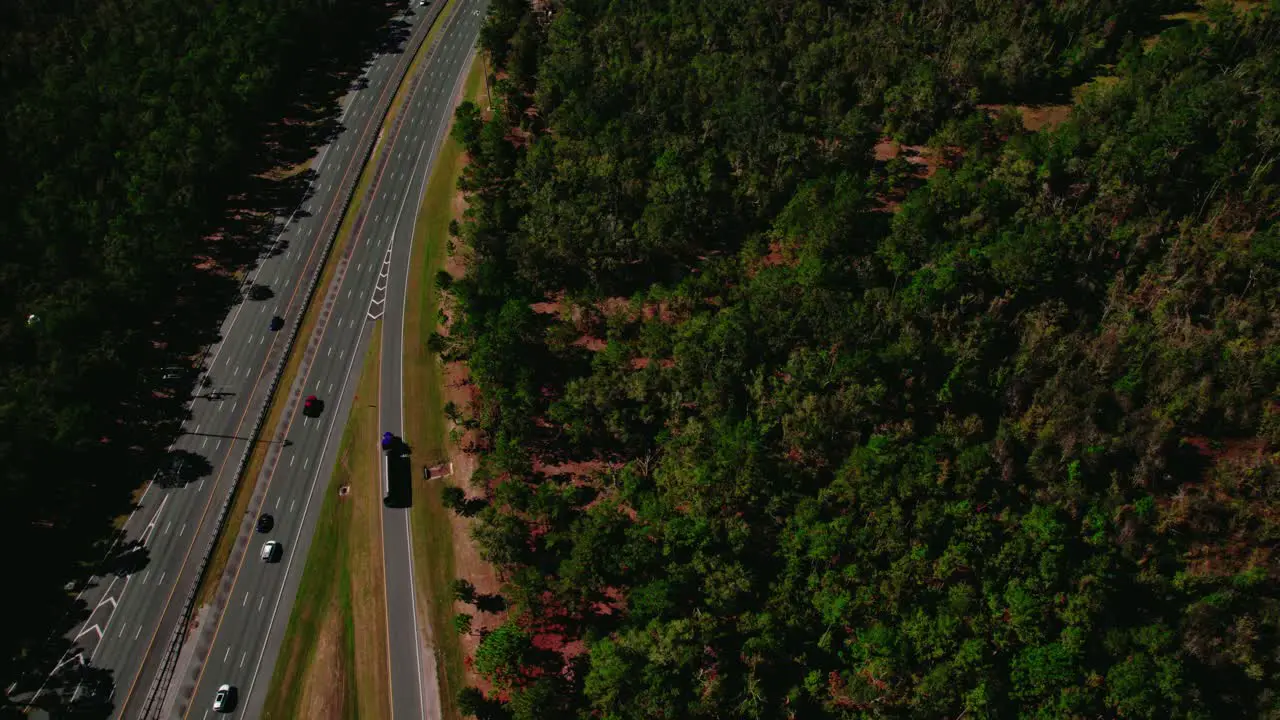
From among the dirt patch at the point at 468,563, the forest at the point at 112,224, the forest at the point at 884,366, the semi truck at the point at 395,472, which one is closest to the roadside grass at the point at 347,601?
the semi truck at the point at 395,472

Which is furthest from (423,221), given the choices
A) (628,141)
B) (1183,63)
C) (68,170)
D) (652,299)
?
(1183,63)

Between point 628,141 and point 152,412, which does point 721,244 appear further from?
point 152,412

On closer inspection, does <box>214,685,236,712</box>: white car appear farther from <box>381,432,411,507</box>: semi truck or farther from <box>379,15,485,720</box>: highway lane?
<box>381,432,411,507</box>: semi truck

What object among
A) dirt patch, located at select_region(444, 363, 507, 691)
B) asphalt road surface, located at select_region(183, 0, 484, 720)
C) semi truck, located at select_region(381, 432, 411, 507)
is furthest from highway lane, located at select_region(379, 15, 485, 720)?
dirt patch, located at select_region(444, 363, 507, 691)

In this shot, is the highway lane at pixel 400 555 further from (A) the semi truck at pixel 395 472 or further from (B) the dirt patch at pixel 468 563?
(B) the dirt patch at pixel 468 563

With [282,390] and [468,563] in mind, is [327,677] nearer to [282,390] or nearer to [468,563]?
[468,563]

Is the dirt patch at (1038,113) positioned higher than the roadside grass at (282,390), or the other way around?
the dirt patch at (1038,113)
